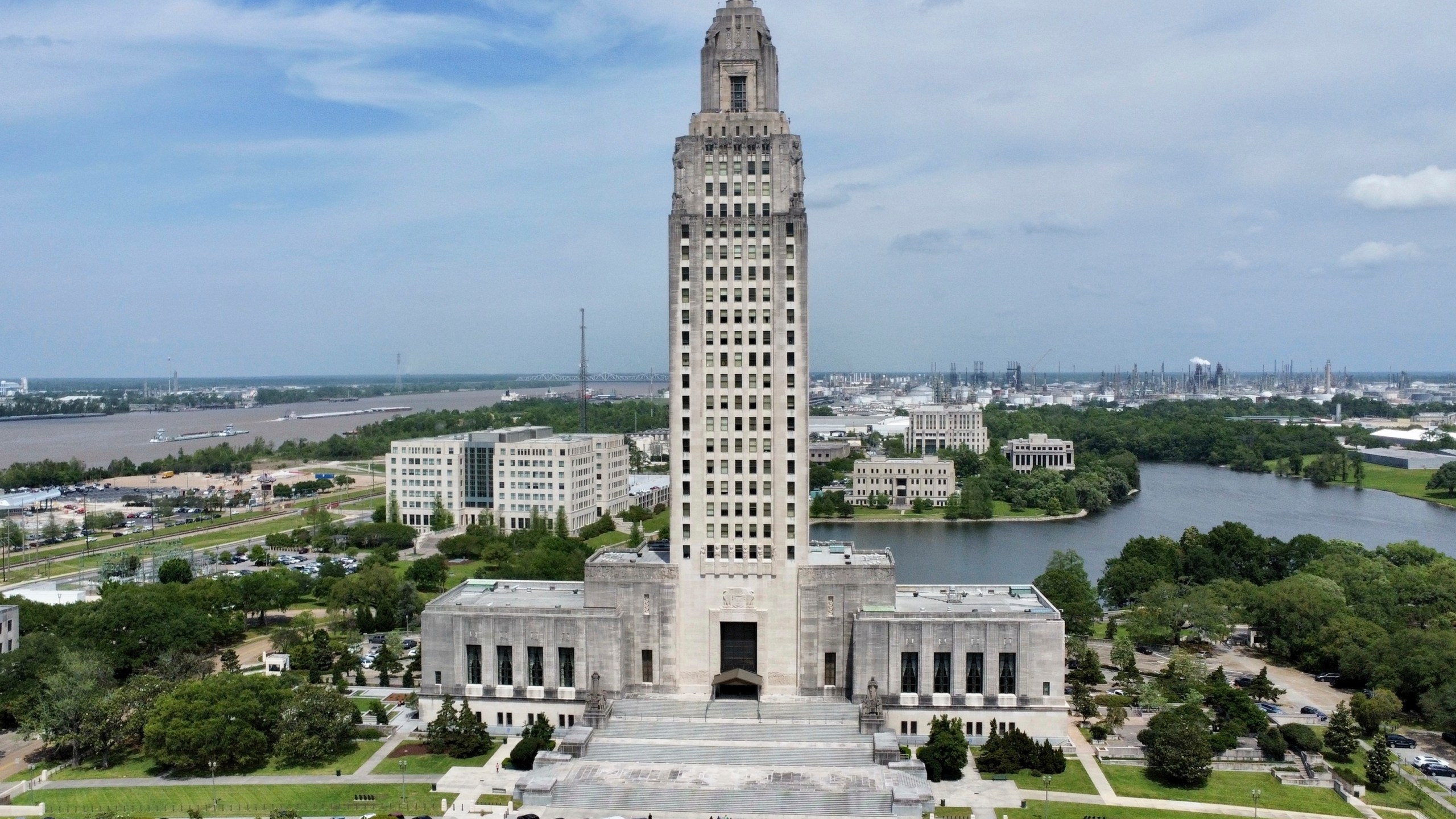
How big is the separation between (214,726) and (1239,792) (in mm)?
44806

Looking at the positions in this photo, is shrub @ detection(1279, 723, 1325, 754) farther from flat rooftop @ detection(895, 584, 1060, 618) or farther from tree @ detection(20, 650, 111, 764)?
tree @ detection(20, 650, 111, 764)

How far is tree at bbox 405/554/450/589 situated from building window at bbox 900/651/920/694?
44.8 m

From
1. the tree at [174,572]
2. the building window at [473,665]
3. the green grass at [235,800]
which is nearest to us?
the green grass at [235,800]

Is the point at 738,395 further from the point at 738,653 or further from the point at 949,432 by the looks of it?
the point at 949,432

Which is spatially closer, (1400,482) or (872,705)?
(872,705)

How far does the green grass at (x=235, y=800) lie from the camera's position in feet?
144

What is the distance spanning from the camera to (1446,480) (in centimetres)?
14750

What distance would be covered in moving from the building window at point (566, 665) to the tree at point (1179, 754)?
27.7 metres

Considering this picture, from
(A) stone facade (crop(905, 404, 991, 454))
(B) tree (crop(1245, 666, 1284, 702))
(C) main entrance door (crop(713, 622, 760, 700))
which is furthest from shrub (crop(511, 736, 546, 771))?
(A) stone facade (crop(905, 404, 991, 454))

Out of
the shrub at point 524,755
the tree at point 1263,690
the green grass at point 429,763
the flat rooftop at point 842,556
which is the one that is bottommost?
the green grass at point 429,763

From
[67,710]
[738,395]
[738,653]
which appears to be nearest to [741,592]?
[738,653]

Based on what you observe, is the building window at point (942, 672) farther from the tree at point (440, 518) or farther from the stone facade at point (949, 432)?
the stone facade at point (949, 432)

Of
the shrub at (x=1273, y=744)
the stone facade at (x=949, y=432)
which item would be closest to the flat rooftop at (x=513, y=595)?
the shrub at (x=1273, y=744)

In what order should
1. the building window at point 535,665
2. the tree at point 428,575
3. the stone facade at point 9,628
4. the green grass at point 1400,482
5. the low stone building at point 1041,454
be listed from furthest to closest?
the low stone building at point 1041,454 < the green grass at point 1400,482 < the tree at point 428,575 < the stone facade at point 9,628 < the building window at point 535,665
